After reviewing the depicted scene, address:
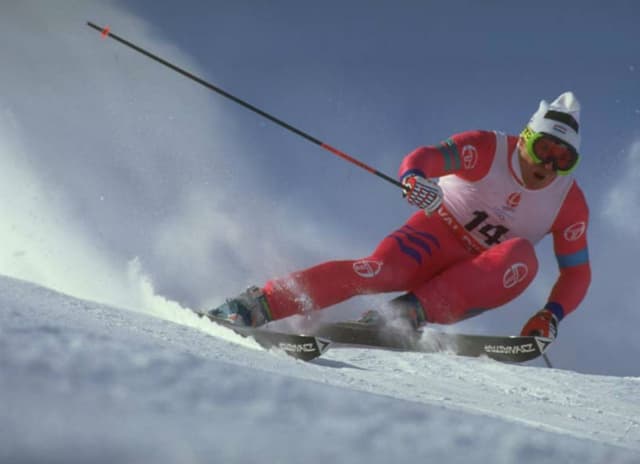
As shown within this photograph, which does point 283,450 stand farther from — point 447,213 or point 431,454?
point 447,213

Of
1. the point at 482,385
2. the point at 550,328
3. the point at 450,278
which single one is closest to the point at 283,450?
the point at 482,385

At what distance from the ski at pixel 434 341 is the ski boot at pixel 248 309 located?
28 cm

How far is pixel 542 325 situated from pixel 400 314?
2.75 ft

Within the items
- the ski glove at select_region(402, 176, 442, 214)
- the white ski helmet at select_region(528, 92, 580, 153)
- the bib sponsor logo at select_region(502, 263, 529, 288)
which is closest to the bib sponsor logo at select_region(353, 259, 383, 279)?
the ski glove at select_region(402, 176, 442, 214)

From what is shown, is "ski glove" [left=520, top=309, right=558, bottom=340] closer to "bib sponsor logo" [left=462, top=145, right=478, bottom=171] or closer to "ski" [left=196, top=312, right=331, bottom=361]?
"bib sponsor logo" [left=462, top=145, right=478, bottom=171]

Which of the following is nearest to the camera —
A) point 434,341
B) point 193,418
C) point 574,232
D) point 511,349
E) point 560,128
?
point 193,418

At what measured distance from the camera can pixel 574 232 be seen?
13.3 feet

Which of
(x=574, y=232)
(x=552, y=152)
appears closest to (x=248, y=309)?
(x=552, y=152)

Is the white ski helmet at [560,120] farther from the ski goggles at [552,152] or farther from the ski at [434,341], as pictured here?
the ski at [434,341]

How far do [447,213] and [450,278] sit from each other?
0.49m

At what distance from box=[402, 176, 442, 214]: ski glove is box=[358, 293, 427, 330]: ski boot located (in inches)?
20.3

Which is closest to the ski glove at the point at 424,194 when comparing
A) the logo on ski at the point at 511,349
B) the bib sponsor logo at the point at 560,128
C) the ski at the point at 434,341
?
the ski at the point at 434,341

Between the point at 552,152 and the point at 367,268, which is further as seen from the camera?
the point at 552,152

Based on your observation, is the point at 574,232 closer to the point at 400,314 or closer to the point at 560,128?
the point at 560,128
